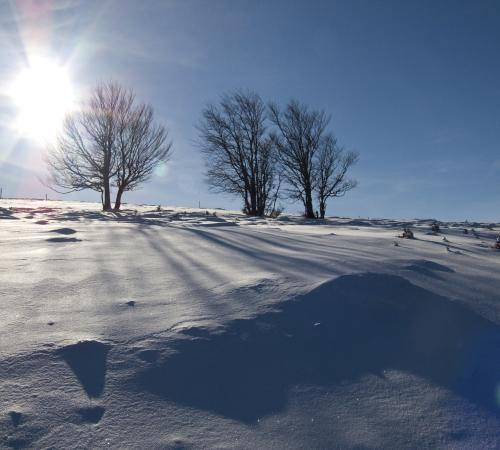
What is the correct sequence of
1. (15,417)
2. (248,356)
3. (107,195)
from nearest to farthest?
(15,417)
(248,356)
(107,195)

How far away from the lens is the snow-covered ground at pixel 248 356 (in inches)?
46.2

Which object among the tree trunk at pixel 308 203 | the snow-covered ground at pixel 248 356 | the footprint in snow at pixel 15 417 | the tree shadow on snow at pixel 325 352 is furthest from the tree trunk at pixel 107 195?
the footprint in snow at pixel 15 417

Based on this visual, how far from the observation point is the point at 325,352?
5.20ft

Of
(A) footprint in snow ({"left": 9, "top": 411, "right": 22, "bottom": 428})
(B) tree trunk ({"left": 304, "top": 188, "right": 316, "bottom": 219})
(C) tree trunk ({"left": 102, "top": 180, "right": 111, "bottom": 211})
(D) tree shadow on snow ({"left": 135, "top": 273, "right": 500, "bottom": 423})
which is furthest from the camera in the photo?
(B) tree trunk ({"left": 304, "top": 188, "right": 316, "bottom": 219})

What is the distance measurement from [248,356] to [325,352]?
0.30 m

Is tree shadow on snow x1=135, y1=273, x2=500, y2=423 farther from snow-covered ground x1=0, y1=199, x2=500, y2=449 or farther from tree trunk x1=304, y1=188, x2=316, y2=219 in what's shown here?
tree trunk x1=304, y1=188, x2=316, y2=219

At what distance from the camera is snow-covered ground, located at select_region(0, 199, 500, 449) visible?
1173 mm

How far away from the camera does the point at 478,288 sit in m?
2.33

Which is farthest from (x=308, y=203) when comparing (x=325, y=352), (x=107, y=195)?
(x=325, y=352)

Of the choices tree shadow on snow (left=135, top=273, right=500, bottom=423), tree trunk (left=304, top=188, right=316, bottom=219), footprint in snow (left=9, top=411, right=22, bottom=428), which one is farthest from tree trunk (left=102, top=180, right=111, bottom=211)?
footprint in snow (left=9, top=411, right=22, bottom=428)

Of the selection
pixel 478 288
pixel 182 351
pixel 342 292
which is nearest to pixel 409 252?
pixel 478 288

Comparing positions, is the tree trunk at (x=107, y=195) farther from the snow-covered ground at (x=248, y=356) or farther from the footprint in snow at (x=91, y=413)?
the footprint in snow at (x=91, y=413)

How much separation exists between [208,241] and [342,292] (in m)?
2.02

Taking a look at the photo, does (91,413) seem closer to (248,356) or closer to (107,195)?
(248,356)
